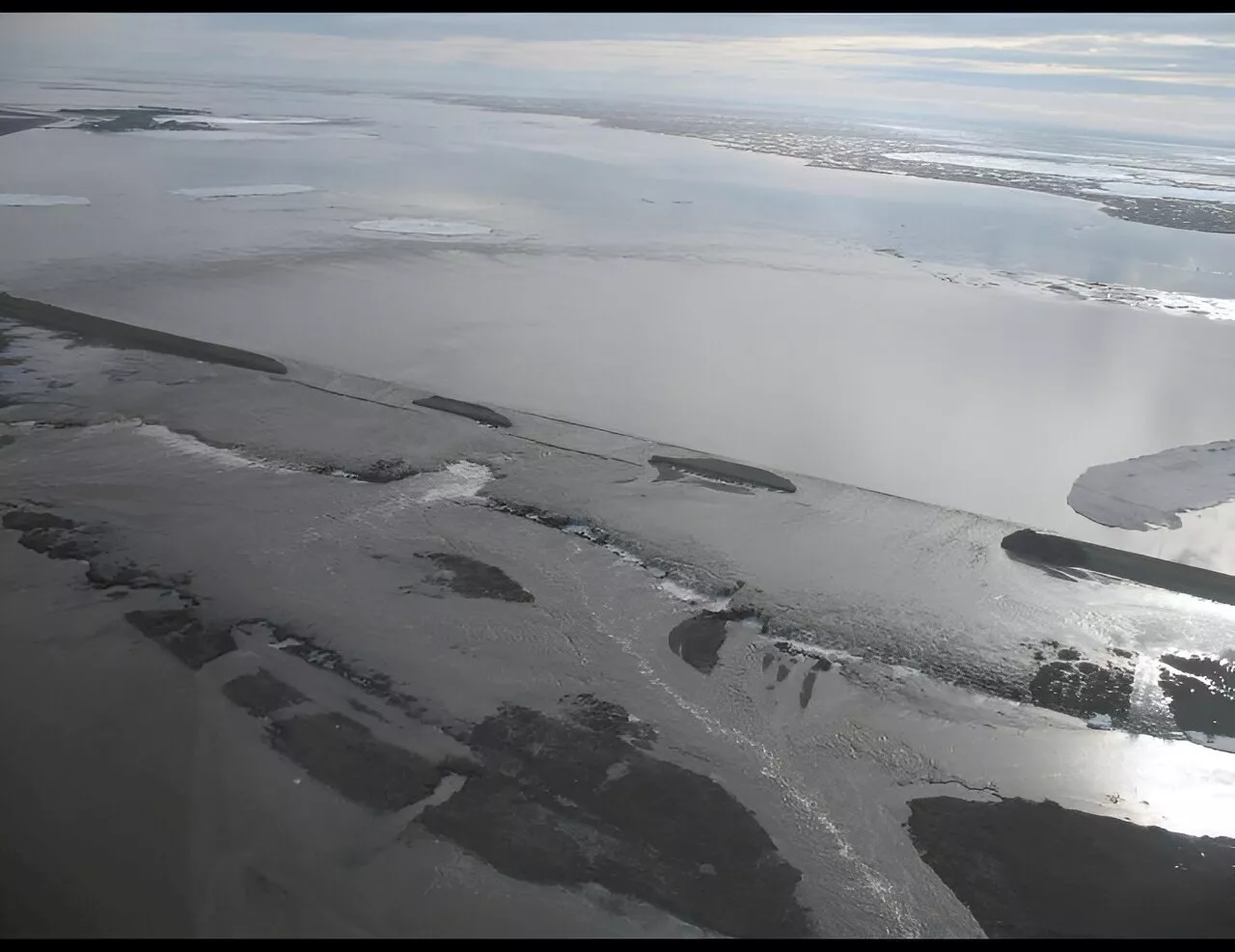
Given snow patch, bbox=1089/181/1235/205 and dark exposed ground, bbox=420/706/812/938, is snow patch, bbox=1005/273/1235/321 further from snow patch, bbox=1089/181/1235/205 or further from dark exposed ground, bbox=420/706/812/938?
snow patch, bbox=1089/181/1235/205

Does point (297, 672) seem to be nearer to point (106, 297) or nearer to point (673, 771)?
point (673, 771)

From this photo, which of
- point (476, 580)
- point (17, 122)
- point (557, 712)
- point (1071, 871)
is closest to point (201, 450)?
point (476, 580)

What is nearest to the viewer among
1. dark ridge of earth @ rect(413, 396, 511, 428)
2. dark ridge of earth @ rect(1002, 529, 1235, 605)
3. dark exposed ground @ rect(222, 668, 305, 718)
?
dark exposed ground @ rect(222, 668, 305, 718)

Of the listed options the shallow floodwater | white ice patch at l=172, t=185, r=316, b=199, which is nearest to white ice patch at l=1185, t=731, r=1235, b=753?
the shallow floodwater

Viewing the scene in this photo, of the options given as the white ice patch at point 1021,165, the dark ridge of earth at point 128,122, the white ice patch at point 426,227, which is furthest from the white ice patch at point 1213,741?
the dark ridge of earth at point 128,122

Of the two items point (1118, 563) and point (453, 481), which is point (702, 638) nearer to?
point (453, 481)

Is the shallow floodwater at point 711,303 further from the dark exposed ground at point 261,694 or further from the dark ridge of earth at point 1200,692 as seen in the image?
the dark exposed ground at point 261,694

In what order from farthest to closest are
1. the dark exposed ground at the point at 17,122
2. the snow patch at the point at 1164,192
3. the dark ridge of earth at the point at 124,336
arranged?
the dark exposed ground at the point at 17,122
the snow patch at the point at 1164,192
the dark ridge of earth at the point at 124,336
